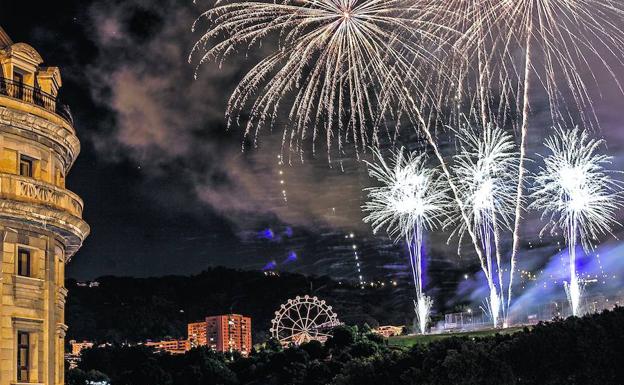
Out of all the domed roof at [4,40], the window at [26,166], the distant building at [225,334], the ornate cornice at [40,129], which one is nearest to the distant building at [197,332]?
the distant building at [225,334]

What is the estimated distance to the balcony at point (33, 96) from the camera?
4688 centimetres

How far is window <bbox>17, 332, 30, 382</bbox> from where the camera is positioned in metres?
45.5

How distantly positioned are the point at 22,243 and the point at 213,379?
5923cm

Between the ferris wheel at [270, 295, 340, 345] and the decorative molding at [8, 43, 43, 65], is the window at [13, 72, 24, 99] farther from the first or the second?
the ferris wheel at [270, 295, 340, 345]

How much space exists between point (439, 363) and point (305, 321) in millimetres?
62367

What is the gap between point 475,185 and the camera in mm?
64375

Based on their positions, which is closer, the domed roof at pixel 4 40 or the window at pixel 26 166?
the window at pixel 26 166

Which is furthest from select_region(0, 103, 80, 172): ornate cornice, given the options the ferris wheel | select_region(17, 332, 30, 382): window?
the ferris wheel

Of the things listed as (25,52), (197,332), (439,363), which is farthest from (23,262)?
(197,332)

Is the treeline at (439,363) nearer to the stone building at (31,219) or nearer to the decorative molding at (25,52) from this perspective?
the stone building at (31,219)

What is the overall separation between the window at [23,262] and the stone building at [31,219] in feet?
0.17

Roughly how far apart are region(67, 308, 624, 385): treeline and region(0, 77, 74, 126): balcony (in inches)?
1101

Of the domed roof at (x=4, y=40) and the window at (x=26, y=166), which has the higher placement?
the domed roof at (x=4, y=40)

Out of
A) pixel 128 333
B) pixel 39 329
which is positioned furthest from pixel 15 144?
pixel 128 333
